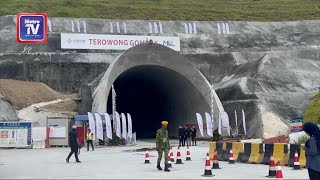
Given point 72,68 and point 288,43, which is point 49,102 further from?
point 288,43

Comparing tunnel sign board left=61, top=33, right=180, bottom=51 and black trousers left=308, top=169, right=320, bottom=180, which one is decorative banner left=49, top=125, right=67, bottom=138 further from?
black trousers left=308, top=169, right=320, bottom=180

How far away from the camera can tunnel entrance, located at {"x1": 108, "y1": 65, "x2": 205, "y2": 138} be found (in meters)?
47.2

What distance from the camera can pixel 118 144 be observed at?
39.4 meters

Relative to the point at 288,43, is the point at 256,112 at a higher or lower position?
lower

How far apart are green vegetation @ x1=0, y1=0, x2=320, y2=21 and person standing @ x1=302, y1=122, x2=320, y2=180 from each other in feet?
221

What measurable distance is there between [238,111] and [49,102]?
611 inches

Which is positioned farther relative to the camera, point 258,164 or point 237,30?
point 237,30

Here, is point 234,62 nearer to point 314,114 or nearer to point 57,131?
point 57,131

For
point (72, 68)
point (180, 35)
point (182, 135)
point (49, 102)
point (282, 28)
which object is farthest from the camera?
point (282, 28)

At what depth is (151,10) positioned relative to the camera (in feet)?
272

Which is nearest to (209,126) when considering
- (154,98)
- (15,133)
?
(15,133)

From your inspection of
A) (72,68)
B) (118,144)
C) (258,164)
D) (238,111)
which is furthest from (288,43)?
(258,164)

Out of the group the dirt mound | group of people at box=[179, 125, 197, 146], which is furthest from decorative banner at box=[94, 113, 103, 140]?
the dirt mound

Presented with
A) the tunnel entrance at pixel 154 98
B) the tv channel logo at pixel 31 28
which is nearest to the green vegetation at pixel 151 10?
the tunnel entrance at pixel 154 98
